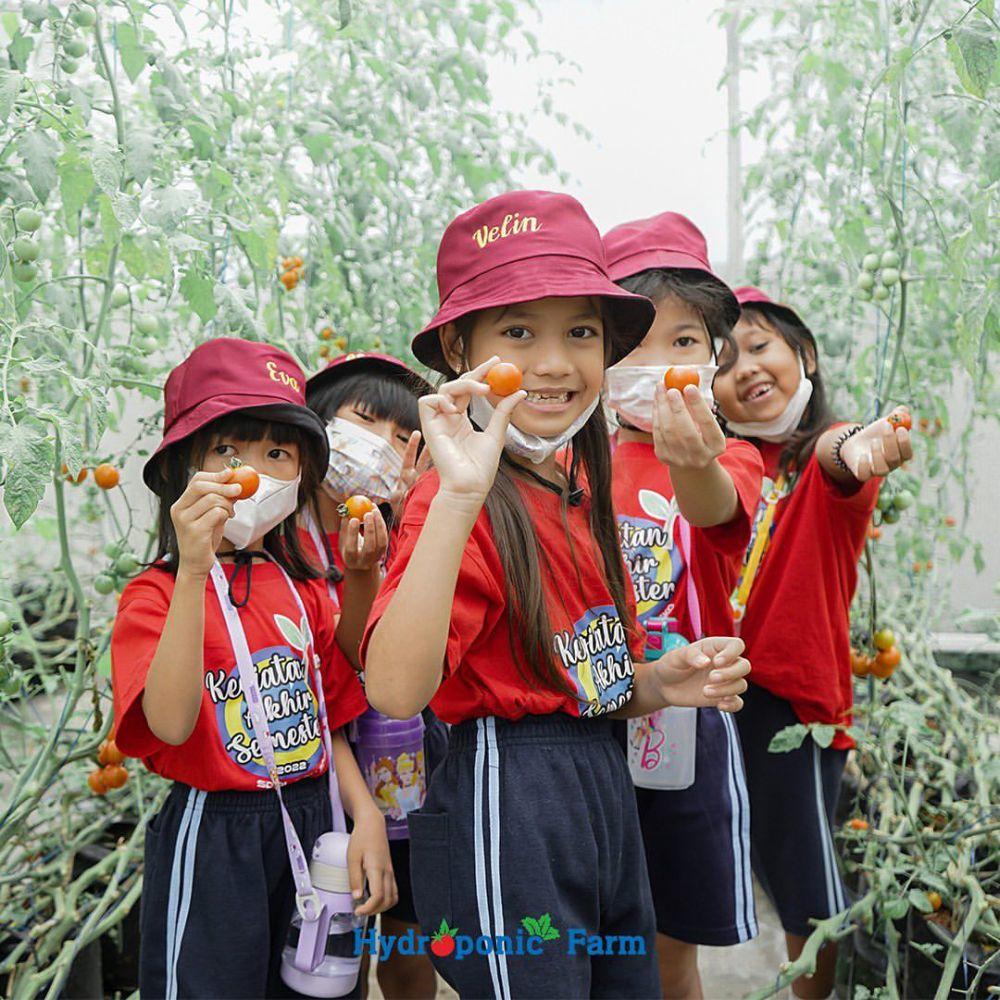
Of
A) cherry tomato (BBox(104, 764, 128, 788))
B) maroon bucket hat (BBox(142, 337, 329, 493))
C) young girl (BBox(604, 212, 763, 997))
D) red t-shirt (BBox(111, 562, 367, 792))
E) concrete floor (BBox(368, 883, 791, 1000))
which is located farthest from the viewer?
concrete floor (BBox(368, 883, 791, 1000))

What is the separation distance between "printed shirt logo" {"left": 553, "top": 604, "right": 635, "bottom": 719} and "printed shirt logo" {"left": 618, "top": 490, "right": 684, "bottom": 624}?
0.25 metres

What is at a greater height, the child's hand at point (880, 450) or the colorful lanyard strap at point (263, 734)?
the child's hand at point (880, 450)

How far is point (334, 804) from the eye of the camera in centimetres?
154

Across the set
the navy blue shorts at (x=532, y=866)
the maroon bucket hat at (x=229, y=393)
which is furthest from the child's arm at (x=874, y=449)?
the maroon bucket hat at (x=229, y=393)

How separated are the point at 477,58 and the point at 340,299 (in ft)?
2.19

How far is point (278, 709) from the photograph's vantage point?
1482mm

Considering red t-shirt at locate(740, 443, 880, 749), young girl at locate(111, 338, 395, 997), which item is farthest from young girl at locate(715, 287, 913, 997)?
young girl at locate(111, 338, 395, 997)

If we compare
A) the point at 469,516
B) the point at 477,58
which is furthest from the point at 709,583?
the point at 477,58

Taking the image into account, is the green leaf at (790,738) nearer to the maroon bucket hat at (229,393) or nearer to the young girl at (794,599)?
the young girl at (794,599)

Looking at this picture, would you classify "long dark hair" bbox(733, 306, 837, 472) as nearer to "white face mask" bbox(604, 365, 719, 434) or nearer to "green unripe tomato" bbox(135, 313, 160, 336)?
"white face mask" bbox(604, 365, 719, 434)

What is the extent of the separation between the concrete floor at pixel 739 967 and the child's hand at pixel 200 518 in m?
1.51

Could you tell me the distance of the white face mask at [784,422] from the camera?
1.96m

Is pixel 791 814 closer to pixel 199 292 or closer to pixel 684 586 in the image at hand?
pixel 684 586

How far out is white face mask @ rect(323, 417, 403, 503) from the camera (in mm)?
1808
